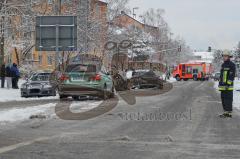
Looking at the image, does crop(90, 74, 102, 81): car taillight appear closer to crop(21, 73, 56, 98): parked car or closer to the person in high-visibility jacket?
crop(21, 73, 56, 98): parked car

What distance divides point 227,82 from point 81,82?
8.58m

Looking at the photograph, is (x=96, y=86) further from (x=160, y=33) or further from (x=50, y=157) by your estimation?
(x=160, y=33)

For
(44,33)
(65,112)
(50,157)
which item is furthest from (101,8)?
(50,157)

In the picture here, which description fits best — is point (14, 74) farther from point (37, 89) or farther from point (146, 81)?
point (146, 81)

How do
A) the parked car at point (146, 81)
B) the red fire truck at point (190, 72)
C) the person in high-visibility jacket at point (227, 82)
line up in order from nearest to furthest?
the person in high-visibility jacket at point (227, 82), the parked car at point (146, 81), the red fire truck at point (190, 72)

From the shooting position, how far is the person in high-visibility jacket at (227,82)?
A: 15344mm

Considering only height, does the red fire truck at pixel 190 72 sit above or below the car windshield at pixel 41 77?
below

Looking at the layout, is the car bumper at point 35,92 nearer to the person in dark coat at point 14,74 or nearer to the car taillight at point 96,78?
the car taillight at point 96,78

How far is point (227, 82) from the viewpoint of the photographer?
15.3 m

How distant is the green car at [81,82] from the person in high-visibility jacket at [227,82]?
822 cm

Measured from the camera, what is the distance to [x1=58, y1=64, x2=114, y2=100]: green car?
22.6 m

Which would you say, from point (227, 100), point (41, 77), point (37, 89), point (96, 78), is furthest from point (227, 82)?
point (41, 77)

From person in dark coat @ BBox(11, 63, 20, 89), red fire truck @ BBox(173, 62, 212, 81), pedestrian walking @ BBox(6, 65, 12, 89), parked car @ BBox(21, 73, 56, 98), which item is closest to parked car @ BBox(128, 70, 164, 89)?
person in dark coat @ BBox(11, 63, 20, 89)

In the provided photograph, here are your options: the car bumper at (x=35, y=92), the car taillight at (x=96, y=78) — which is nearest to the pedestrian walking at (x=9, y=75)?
the car bumper at (x=35, y=92)
